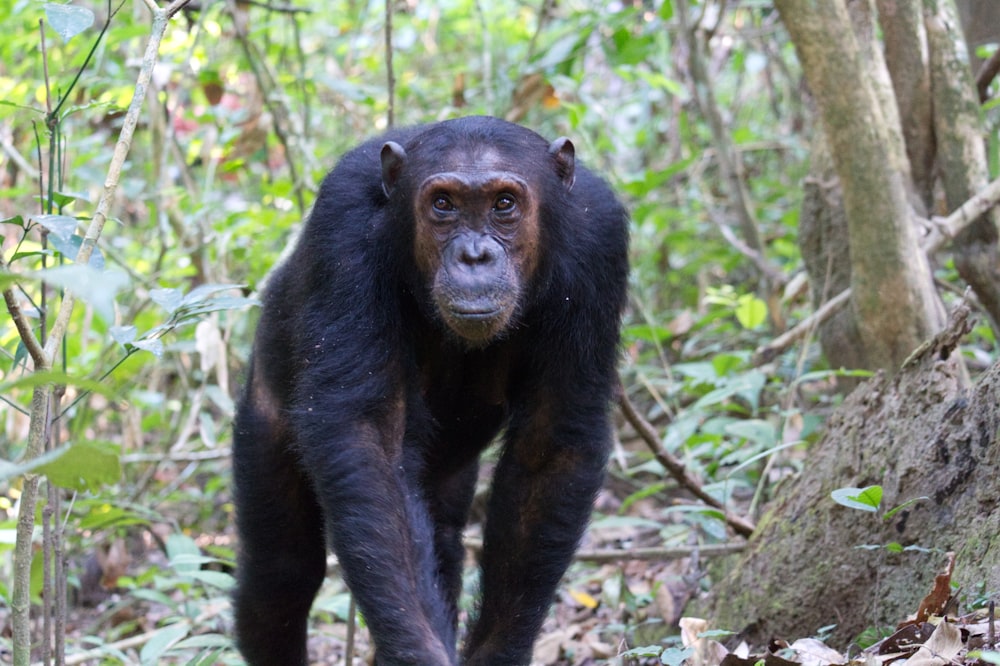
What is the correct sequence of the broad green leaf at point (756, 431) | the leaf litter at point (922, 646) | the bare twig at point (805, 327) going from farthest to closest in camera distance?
the bare twig at point (805, 327)
the broad green leaf at point (756, 431)
the leaf litter at point (922, 646)

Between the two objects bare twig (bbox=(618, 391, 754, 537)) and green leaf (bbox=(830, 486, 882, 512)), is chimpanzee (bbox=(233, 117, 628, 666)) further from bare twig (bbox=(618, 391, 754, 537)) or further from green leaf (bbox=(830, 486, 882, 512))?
green leaf (bbox=(830, 486, 882, 512))

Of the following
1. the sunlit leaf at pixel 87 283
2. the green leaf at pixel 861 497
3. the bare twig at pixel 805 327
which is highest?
the sunlit leaf at pixel 87 283

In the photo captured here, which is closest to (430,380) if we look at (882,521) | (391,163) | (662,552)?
(391,163)

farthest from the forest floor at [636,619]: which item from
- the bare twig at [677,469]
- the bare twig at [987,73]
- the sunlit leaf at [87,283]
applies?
the bare twig at [987,73]

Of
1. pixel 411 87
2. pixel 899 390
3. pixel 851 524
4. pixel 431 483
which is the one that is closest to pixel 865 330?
pixel 899 390

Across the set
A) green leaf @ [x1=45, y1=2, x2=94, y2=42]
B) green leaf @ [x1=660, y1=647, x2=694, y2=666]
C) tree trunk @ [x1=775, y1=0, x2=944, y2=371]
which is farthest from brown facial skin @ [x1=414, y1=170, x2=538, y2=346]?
tree trunk @ [x1=775, y1=0, x2=944, y2=371]

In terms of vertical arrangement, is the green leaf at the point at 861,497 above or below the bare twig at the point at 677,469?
above

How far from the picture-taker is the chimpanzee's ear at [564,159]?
16.4ft

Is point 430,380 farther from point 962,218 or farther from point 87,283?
point 87,283

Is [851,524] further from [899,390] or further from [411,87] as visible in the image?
[411,87]

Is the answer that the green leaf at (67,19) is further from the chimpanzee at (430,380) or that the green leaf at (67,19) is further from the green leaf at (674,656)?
the green leaf at (674,656)

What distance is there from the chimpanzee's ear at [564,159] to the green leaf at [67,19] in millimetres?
2216

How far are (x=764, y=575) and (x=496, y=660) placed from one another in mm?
1492

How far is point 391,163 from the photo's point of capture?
15.7ft
